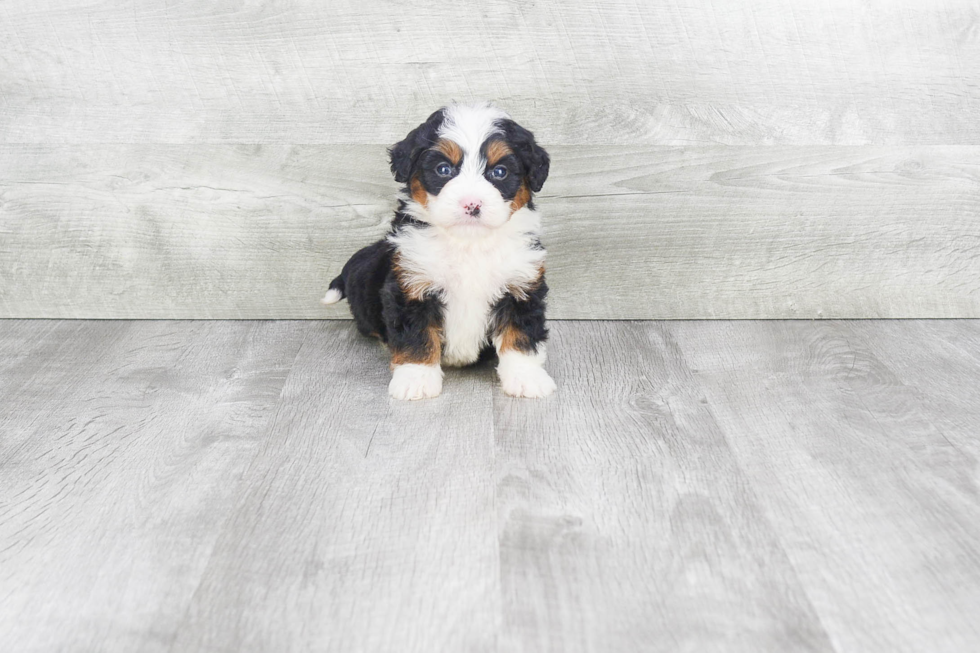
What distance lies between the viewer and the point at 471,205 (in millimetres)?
1969

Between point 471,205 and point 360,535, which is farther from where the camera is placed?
point 471,205

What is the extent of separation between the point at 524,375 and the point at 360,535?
0.72m

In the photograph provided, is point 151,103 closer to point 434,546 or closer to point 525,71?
point 525,71

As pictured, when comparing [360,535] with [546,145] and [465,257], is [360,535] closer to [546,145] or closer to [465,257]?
[465,257]

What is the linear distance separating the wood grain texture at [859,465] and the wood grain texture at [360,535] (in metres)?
0.55


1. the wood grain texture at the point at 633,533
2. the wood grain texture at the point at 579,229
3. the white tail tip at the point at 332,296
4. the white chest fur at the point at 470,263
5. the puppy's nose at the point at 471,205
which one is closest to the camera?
the wood grain texture at the point at 633,533

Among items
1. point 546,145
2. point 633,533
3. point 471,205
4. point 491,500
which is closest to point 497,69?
→ point 546,145

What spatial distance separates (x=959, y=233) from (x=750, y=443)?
1.31 metres

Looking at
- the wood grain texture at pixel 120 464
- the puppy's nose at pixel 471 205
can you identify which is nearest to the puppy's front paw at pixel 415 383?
the wood grain texture at pixel 120 464

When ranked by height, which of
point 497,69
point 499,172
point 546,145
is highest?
point 497,69

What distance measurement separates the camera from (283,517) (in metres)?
1.66

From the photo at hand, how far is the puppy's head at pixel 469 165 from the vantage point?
1.99 meters

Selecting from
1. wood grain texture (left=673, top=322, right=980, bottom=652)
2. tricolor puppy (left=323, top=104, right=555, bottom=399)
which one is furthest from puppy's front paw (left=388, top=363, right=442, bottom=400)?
wood grain texture (left=673, top=322, right=980, bottom=652)

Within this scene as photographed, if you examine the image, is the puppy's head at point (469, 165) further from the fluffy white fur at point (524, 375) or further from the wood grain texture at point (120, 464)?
the wood grain texture at point (120, 464)
